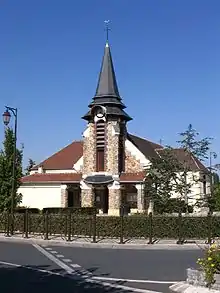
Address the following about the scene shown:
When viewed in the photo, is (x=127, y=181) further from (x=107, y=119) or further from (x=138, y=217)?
(x=138, y=217)

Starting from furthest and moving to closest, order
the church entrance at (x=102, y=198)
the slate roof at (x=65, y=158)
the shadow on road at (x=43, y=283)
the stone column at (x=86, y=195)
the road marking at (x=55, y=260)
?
the slate roof at (x=65, y=158)
the church entrance at (x=102, y=198)
the stone column at (x=86, y=195)
the road marking at (x=55, y=260)
the shadow on road at (x=43, y=283)

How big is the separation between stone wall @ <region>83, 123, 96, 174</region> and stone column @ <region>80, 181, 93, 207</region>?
5.05 ft

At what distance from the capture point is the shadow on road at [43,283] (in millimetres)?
10250

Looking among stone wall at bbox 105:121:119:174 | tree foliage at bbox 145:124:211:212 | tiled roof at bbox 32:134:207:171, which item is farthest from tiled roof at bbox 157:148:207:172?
tiled roof at bbox 32:134:207:171

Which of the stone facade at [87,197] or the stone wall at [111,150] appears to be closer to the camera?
the stone wall at [111,150]

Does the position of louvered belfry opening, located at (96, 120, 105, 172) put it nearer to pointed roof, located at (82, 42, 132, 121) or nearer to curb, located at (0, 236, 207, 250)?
pointed roof, located at (82, 42, 132, 121)

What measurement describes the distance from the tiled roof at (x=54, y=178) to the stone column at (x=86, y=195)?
6.00ft

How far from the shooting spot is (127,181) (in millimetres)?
44594

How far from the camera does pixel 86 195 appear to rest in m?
46.4

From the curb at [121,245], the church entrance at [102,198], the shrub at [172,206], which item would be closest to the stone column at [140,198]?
the church entrance at [102,198]

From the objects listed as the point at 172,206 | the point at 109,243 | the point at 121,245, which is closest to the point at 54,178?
the point at 172,206

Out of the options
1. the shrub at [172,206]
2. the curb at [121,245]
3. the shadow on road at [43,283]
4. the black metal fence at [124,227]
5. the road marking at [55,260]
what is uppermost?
the shrub at [172,206]

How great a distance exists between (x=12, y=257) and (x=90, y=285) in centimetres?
642

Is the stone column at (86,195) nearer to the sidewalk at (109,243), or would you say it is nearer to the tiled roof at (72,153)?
the tiled roof at (72,153)
